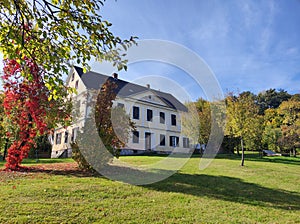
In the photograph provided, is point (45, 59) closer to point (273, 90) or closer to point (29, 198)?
point (29, 198)

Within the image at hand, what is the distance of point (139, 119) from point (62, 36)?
19.6m

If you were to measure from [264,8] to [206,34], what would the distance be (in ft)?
8.20

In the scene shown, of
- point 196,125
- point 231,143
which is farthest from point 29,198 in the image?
point 231,143

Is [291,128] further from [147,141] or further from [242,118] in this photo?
[147,141]

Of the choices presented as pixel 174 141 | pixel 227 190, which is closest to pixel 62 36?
pixel 227 190

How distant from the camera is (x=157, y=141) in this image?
80.1 feet

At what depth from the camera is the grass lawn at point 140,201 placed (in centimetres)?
422

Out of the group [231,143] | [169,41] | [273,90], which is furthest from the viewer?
[273,90]

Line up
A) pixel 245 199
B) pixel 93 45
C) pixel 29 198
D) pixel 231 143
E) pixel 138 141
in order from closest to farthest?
pixel 93 45, pixel 29 198, pixel 245 199, pixel 138 141, pixel 231 143

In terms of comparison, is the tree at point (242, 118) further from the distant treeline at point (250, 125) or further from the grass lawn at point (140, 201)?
the grass lawn at point (140, 201)

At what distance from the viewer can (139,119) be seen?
23312 millimetres

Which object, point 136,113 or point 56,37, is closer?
point 56,37

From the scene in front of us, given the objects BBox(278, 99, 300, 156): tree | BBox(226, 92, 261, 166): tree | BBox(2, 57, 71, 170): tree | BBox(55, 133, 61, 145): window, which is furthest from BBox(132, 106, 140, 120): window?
BBox(278, 99, 300, 156): tree

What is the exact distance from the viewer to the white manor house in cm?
2091
